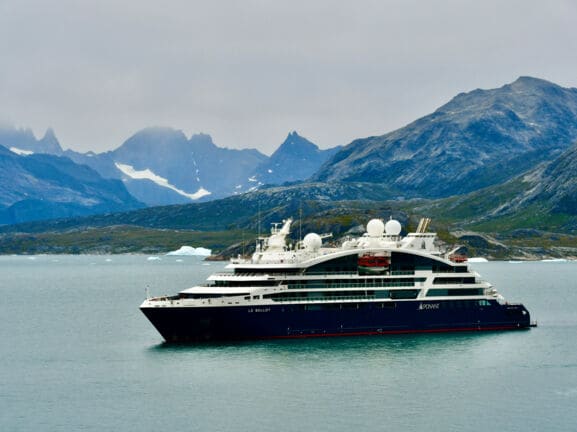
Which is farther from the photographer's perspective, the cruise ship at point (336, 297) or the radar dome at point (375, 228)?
the radar dome at point (375, 228)

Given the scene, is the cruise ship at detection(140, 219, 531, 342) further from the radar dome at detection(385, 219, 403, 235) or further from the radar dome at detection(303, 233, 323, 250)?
the radar dome at detection(385, 219, 403, 235)

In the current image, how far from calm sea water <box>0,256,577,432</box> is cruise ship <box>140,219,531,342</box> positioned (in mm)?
1445

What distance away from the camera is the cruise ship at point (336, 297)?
74.1 meters

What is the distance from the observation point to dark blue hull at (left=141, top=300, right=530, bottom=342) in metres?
73.9

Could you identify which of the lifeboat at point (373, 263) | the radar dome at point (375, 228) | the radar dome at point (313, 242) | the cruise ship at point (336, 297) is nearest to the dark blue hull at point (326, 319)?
the cruise ship at point (336, 297)

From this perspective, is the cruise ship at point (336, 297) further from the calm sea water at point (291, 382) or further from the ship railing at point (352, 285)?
the calm sea water at point (291, 382)

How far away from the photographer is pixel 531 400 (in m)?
57.9

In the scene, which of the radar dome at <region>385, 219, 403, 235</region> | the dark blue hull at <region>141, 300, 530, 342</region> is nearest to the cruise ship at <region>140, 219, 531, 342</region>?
the dark blue hull at <region>141, 300, 530, 342</region>

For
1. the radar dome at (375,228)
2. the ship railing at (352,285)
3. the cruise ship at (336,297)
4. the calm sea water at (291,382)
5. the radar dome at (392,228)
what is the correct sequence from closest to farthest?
1. the calm sea water at (291,382)
2. the cruise ship at (336,297)
3. the ship railing at (352,285)
4. the radar dome at (375,228)
5. the radar dome at (392,228)

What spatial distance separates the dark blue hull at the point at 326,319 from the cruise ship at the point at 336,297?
81mm

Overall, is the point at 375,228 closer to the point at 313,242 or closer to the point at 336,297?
the point at 313,242

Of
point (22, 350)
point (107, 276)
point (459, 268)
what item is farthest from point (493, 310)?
point (107, 276)

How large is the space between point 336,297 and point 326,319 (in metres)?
2.08

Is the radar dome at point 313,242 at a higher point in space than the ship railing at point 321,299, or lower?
higher
